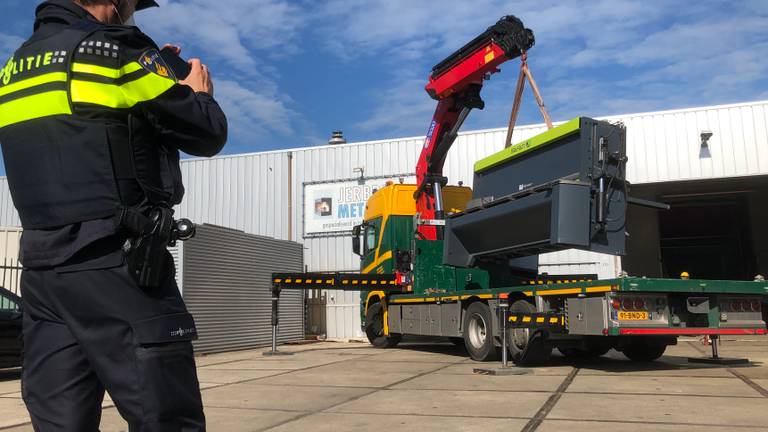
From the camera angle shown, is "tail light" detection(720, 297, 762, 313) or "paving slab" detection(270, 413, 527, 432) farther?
"tail light" detection(720, 297, 762, 313)

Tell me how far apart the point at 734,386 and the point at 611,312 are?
155 cm

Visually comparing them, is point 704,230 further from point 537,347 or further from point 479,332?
point 537,347

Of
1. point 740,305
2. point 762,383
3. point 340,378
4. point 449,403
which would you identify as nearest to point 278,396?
point 340,378

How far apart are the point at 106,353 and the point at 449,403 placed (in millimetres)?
4979

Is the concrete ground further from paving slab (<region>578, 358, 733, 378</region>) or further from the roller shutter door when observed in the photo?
the roller shutter door

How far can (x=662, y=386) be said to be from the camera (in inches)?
292

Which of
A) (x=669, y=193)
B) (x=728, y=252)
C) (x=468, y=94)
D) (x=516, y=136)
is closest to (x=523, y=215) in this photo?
(x=468, y=94)

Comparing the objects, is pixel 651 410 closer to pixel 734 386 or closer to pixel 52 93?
pixel 734 386

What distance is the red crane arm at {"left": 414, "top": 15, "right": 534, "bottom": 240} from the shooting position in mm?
11312

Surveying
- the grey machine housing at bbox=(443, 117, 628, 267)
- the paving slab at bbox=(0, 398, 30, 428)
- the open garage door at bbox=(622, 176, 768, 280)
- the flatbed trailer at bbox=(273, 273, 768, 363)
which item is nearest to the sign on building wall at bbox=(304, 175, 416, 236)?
the open garage door at bbox=(622, 176, 768, 280)

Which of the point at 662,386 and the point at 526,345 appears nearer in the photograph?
the point at 662,386

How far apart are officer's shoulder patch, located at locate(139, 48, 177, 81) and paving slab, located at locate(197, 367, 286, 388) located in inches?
284

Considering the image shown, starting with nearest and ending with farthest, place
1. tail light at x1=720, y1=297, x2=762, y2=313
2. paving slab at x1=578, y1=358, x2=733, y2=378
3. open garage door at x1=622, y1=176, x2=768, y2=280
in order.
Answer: paving slab at x1=578, y1=358, x2=733, y2=378, tail light at x1=720, y1=297, x2=762, y2=313, open garage door at x1=622, y1=176, x2=768, y2=280

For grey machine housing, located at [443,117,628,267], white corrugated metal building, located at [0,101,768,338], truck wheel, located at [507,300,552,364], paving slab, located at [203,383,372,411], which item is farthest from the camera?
white corrugated metal building, located at [0,101,768,338]
